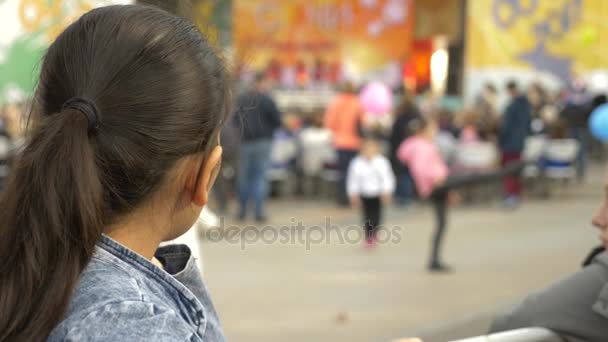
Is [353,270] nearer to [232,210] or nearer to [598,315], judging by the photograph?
[232,210]

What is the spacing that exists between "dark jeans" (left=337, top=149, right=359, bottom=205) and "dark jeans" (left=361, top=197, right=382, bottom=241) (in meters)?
2.90

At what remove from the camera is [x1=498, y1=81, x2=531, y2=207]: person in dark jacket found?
38.4 ft

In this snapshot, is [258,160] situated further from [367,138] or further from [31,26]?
[31,26]

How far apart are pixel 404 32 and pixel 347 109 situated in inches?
→ 429

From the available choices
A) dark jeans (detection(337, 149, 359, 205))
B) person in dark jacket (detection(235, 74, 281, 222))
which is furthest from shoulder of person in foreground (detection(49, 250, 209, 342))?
dark jeans (detection(337, 149, 359, 205))

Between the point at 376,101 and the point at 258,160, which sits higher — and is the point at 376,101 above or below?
below

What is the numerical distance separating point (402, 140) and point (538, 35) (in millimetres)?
9229

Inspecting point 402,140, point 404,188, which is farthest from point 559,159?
point 404,188

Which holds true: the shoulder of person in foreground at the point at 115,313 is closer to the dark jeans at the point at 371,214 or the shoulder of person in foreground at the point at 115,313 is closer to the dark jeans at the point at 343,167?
the dark jeans at the point at 371,214

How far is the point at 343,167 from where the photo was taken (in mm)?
11492

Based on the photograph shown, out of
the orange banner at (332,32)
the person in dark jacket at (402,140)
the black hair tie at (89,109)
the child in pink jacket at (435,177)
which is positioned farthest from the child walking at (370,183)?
the orange banner at (332,32)

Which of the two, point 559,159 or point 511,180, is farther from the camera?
point 559,159

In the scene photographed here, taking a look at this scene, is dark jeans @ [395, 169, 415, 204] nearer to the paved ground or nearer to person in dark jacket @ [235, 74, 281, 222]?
the paved ground

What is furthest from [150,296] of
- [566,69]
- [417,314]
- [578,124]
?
[566,69]
